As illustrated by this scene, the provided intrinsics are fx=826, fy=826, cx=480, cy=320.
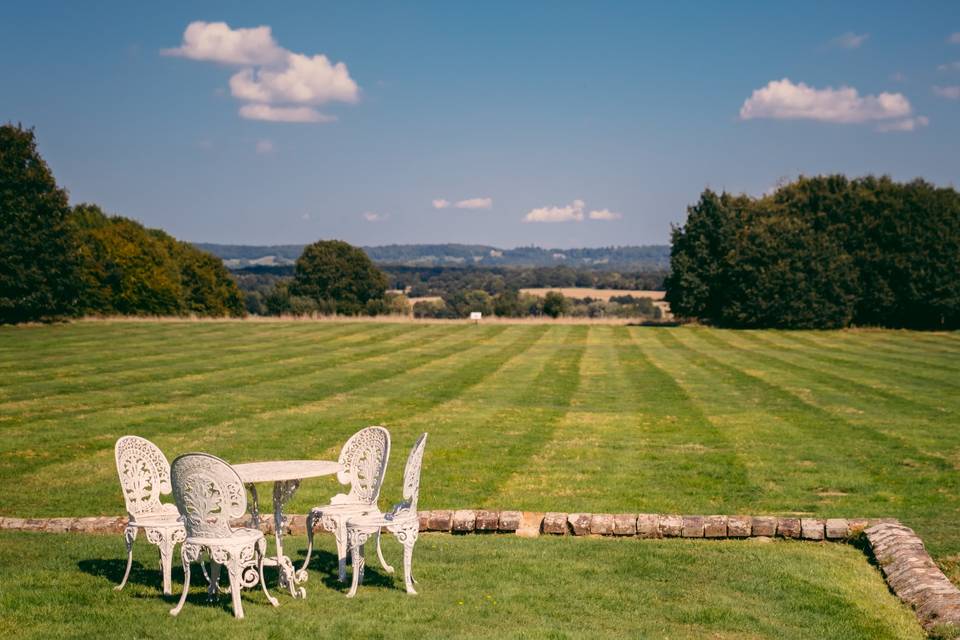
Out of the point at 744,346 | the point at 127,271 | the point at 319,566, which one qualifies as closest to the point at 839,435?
the point at 319,566

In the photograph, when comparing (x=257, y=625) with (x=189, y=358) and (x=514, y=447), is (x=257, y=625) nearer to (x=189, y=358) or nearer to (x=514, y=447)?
(x=514, y=447)

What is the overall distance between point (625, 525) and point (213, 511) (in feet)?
20.0

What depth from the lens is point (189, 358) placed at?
109ft

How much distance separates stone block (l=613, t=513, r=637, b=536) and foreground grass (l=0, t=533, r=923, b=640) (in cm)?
63

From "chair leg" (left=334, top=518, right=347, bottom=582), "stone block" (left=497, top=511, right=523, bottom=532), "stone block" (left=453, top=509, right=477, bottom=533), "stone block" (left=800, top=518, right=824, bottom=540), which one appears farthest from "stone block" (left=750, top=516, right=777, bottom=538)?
"chair leg" (left=334, top=518, right=347, bottom=582)

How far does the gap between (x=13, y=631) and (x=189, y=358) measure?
27.0 metres

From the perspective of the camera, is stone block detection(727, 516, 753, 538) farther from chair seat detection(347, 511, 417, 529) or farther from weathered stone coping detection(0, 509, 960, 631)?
chair seat detection(347, 511, 417, 529)

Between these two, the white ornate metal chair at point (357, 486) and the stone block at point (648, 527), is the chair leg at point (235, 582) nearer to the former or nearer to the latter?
the white ornate metal chair at point (357, 486)

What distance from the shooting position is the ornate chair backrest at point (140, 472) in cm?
959

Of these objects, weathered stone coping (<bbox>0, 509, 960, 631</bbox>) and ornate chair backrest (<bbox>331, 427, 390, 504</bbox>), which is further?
weathered stone coping (<bbox>0, 509, 960, 631</bbox>)

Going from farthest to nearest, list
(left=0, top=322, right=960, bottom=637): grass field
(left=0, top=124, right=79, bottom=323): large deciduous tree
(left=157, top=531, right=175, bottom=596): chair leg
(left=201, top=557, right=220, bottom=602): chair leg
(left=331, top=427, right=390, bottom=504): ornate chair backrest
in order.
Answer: (left=0, top=124, right=79, bottom=323): large deciduous tree
(left=0, top=322, right=960, bottom=637): grass field
(left=331, top=427, right=390, bottom=504): ornate chair backrest
(left=157, top=531, right=175, bottom=596): chair leg
(left=201, top=557, right=220, bottom=602): chair leg

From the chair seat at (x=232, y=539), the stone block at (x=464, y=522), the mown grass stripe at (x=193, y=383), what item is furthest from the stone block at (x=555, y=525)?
the mown grass stripe at (x=193, y=383)

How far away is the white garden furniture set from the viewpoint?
8.10 metres

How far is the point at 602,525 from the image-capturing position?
11984mm
